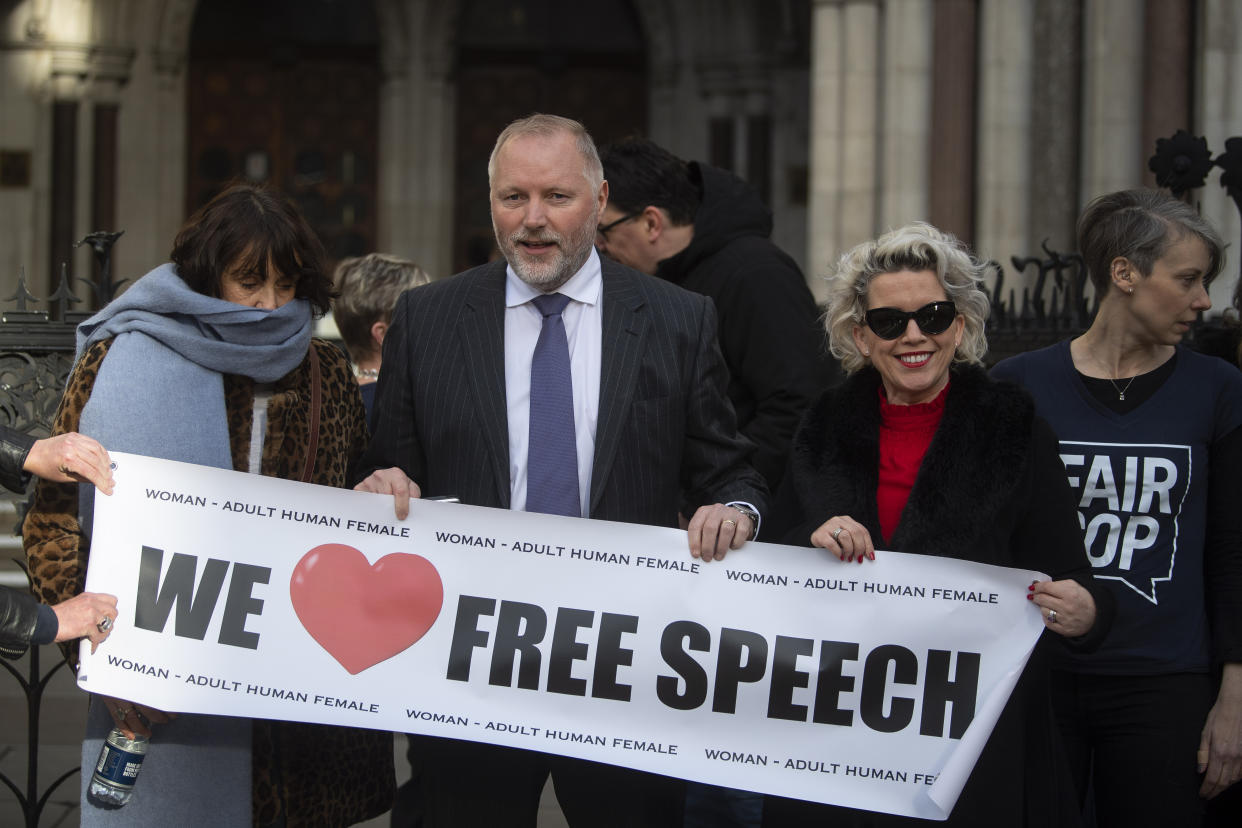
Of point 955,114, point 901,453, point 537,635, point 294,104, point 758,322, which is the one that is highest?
point 294,104

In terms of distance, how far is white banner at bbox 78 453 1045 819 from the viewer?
308 cm

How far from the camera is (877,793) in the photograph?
3.05m

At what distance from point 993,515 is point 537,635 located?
0.97 meters

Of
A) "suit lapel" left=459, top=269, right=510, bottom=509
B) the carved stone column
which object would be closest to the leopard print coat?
"suit lapel" left=459, top=269, right=510, bottom=509

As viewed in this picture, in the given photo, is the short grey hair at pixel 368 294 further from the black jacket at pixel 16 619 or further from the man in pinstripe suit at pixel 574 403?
the black jacket at pixel 16 619

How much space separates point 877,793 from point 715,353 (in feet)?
3.26

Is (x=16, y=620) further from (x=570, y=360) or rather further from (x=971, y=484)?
(x=971, y=484)

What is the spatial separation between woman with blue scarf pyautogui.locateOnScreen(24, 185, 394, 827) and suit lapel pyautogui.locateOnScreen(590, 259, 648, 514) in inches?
24.4

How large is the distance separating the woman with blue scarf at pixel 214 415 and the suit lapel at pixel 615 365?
0.62 m

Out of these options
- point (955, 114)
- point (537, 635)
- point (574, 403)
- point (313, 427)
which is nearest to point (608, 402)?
point (574, 403)

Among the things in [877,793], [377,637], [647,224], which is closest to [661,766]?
[877,793]

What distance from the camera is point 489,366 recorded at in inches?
124

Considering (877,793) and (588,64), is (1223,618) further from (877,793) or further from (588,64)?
(588,64)

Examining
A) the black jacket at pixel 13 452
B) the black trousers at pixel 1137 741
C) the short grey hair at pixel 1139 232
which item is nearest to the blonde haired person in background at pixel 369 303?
the black jacket at pixel 13 452
